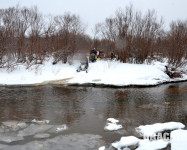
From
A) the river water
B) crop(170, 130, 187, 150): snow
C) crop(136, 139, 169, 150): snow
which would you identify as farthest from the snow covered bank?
crop(136, 139, 169, 150): snow

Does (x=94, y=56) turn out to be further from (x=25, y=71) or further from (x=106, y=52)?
(x=25, y=71)

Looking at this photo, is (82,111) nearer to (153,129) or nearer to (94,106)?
(94,106)

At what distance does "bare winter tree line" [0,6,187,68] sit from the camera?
16.0 meters

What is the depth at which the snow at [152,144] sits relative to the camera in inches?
182

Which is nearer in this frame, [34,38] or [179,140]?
[179,140]

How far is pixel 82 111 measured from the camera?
26.6 feet

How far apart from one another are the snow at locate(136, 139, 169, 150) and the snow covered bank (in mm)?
8443

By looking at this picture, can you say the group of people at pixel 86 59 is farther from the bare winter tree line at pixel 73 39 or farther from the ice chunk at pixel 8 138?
the ice chunk at pixel 8 138

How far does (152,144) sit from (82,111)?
3.95 m

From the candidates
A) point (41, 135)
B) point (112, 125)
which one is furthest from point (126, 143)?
point (41, 135)

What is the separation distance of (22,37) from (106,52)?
1059 cm

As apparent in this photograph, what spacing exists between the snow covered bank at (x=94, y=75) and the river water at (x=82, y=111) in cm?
115

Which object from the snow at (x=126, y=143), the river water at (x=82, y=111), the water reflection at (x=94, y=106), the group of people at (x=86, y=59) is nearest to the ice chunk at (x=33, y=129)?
the river water at (x=82, y=111)

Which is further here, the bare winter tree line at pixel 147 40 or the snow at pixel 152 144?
the bare winter tree line at pixel 147 40
